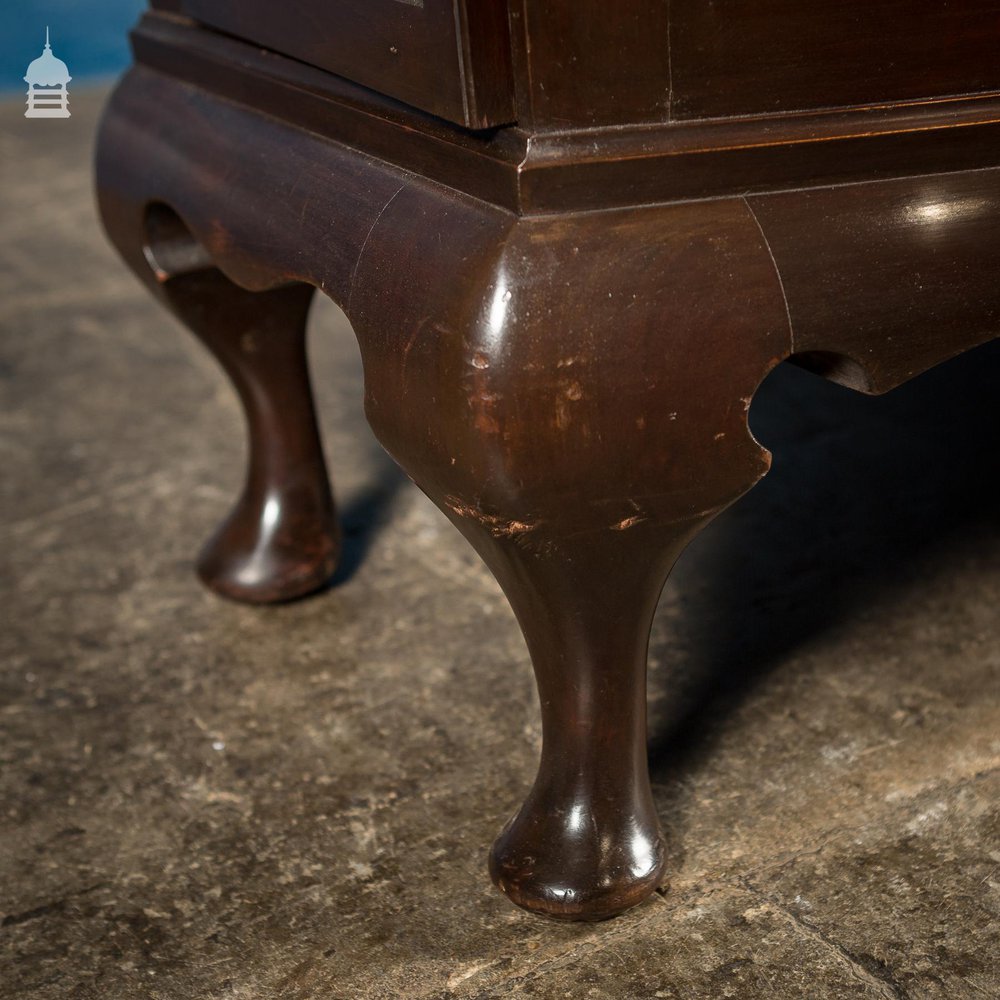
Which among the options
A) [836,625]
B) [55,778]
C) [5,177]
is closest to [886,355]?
[836,625]

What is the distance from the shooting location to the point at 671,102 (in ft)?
2.45

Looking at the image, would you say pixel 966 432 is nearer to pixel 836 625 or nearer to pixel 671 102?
pixel 836 625

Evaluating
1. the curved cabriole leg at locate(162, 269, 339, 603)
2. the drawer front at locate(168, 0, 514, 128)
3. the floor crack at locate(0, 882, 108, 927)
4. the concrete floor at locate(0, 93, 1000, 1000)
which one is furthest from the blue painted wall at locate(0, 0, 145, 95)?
the floor crack at locate(0, 882, 108, 927)

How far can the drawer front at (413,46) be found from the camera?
74cm

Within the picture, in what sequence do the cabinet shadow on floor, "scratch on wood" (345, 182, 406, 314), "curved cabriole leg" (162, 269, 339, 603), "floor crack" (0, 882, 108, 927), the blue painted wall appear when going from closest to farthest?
"scratch on wood" (345, 182, 406, 314) < "floor crack" (0, 882, 108, 927) < the cabinet shadow on floor < "curved cabriole leg" (162, 269, 339, 603) < the blue painted wall

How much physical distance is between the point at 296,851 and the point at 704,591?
1.62 ft

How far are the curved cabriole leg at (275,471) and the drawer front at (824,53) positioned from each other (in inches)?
25.1

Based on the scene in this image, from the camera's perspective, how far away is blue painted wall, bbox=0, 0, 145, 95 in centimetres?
390

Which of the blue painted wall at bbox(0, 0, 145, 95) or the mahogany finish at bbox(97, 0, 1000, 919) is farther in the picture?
the blue painted wall at bbox(0, 0, 145, 95)

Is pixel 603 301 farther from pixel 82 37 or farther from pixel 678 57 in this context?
pixel 82 37

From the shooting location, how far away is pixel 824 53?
2.51ft

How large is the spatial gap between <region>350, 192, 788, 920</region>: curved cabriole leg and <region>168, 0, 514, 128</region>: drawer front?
0.06 metres

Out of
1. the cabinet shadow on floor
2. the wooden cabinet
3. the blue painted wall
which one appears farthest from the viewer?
the blue painted wall

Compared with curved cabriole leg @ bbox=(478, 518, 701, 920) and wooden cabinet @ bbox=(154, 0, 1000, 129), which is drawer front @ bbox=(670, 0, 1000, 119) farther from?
curved cabriole leg @ bbox=(478, 518, 701, 920)
